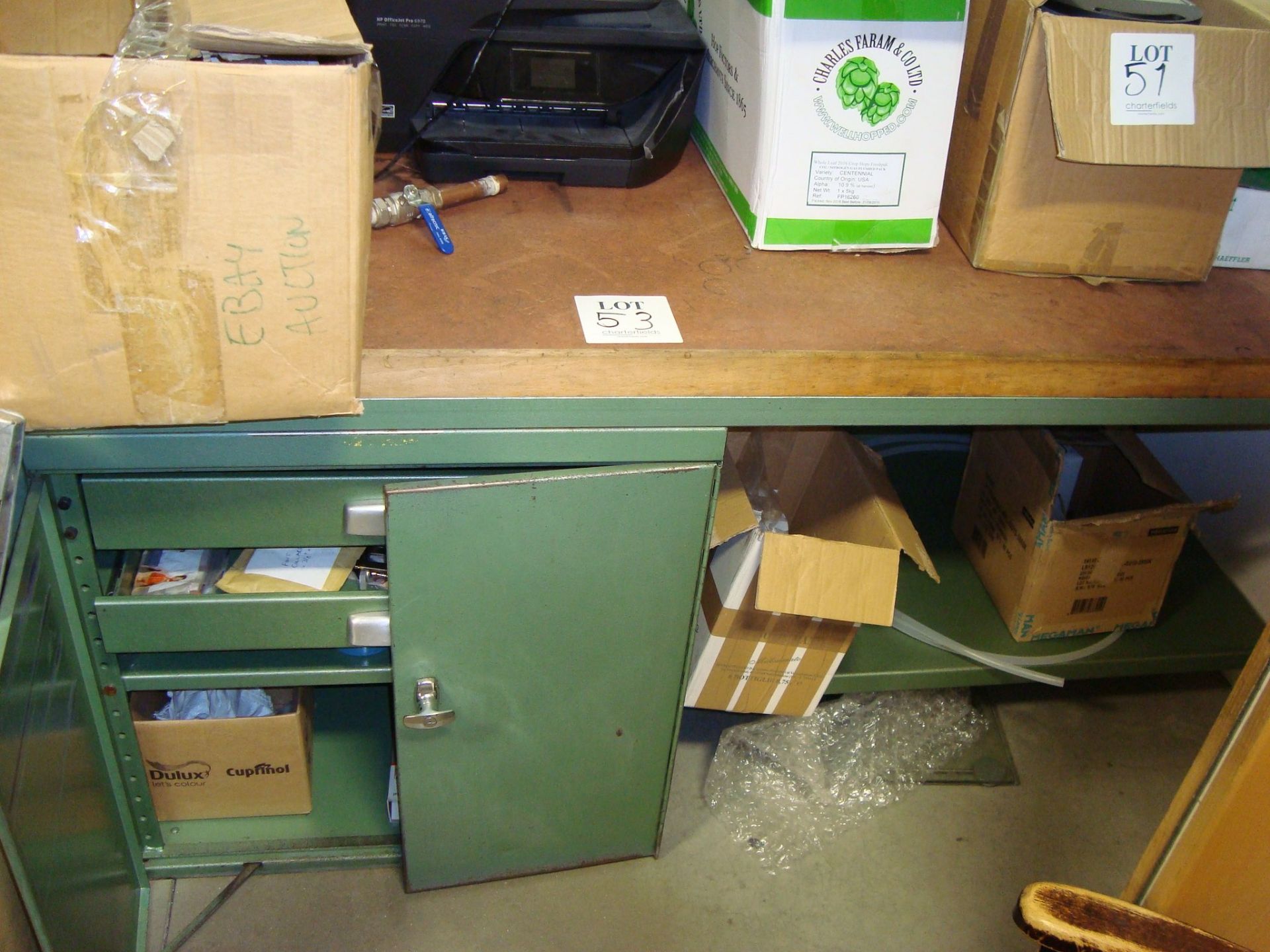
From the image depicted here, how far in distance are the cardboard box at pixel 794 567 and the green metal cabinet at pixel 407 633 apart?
122 millimetres

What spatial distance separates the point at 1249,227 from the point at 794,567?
2.25 feet

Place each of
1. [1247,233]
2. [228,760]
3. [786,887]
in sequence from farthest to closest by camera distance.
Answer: [786,887]
[228,760]
[1247,233]

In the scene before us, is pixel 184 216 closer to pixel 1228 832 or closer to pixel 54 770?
pixel 54 770

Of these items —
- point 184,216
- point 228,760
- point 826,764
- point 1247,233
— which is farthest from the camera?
point 826,764

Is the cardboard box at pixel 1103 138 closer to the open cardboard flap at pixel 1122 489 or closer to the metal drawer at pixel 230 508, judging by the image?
the open cardboard flap at pixel 1122 489

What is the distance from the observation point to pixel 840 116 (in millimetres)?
1164

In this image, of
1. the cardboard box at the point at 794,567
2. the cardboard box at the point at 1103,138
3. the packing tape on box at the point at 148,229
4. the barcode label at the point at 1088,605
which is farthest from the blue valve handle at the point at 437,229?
the barcode label at the point at 1088,605

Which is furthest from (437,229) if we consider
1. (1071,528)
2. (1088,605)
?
(1088,605)

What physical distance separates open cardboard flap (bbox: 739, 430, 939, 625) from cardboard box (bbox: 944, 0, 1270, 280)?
0.33m

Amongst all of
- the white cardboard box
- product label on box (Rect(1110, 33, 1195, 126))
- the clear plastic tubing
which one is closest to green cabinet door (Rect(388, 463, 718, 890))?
the clear plastic tubing

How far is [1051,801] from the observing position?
1695 millimetres

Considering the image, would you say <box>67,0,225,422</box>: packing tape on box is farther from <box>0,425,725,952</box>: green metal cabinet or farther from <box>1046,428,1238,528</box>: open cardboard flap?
<box>1046,428,1238,528</box>: open cardboard flap

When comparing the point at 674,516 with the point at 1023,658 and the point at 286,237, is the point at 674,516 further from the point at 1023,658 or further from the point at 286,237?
the point at 1023,658

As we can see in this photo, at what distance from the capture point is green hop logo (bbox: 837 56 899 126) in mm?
1140
